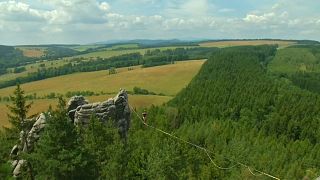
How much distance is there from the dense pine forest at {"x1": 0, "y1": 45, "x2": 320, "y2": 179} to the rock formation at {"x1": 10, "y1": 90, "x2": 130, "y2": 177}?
1.58 meters

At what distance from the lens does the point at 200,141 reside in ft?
378

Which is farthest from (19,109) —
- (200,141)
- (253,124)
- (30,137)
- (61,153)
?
(253,124)

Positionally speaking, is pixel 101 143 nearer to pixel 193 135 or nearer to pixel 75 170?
pixel 75 170

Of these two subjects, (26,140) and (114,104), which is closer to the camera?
(26,140)

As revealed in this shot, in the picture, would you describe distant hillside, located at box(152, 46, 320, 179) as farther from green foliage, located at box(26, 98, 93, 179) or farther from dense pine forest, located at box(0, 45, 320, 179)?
green foliage, located at box(26, 98, 93, 179)

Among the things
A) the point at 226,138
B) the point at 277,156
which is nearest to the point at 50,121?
the point at 277,156

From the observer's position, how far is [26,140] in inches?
2250

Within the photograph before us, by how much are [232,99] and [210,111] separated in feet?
60.6

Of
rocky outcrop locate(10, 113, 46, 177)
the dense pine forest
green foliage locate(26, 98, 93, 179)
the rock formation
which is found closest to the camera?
green foliage locate(26, 98, 93, 179)

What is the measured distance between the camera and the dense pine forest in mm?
47406

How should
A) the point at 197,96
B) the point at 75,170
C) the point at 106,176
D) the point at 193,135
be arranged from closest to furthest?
1. the point at 75,170
2. the point at 106,176
3. the point at 193,135
4. the point at 197,96

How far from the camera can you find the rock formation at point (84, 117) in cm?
5825

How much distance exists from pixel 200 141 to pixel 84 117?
191 ft

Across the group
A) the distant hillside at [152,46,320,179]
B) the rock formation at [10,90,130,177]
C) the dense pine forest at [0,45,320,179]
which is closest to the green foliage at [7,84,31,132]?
the dense pine forest at [0,45,320,179]
